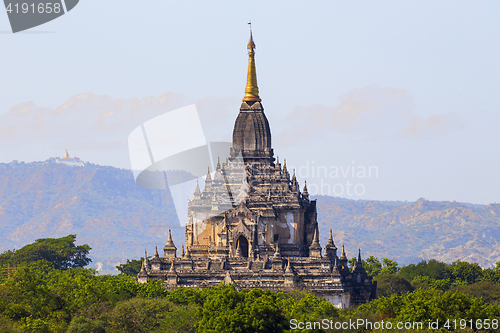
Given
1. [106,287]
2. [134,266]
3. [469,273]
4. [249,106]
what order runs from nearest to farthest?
[106,287], [249,106], [469,273], [134,266]

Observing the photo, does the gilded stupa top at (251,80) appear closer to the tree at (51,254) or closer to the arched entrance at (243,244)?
the arched entrance at (243,244)

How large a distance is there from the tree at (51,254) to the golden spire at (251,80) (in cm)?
4028

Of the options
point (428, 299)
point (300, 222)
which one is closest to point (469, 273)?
point (300, 222)

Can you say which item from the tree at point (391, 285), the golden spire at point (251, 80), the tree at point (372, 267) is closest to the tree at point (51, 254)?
the tree at point (372, 267)

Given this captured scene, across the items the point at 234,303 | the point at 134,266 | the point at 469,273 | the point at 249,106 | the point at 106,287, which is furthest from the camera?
the point at 134,266

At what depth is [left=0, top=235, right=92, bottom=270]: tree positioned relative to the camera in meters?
133

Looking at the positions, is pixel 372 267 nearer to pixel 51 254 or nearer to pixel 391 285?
pixel 391 285

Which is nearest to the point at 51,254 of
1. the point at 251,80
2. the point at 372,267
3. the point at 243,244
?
the point at 372,267

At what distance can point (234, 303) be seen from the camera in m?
70.1

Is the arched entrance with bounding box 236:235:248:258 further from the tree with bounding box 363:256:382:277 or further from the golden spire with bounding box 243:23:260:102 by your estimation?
the tree with bounding box 363:256:382:277

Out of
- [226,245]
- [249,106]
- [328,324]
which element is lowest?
[328,324]

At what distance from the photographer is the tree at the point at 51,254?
437 feet

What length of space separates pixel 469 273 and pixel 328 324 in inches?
2558

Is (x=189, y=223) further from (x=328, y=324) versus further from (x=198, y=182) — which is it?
(x=328, y=324)
